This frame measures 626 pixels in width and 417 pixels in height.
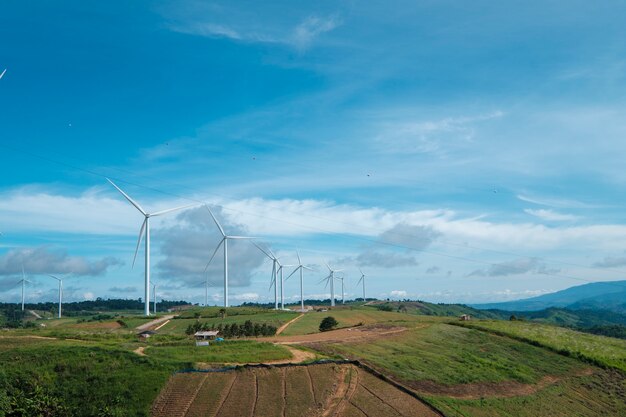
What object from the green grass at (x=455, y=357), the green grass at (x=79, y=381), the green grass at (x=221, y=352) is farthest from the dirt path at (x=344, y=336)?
the green grass at (x=79, y=381)

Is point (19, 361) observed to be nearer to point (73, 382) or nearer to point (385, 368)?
point (73, 382)

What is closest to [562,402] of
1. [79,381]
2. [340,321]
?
[79,381]

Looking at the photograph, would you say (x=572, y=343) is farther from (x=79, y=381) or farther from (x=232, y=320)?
(x=79, y=381)

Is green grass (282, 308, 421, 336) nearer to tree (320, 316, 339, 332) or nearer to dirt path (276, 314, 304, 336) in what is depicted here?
dirt path (276, 314, 304, 336)

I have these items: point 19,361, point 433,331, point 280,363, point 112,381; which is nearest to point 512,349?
point 433,331

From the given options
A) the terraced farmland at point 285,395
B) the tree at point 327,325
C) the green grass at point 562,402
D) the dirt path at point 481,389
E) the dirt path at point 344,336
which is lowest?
the green grass at point 562,402

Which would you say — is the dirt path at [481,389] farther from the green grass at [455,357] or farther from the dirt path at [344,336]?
the dirt path at [344,336]

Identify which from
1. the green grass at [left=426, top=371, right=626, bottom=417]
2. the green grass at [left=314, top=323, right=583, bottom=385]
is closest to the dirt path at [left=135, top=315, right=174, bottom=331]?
the green grass at [left=314, top=323, right=583, bottom=385]
